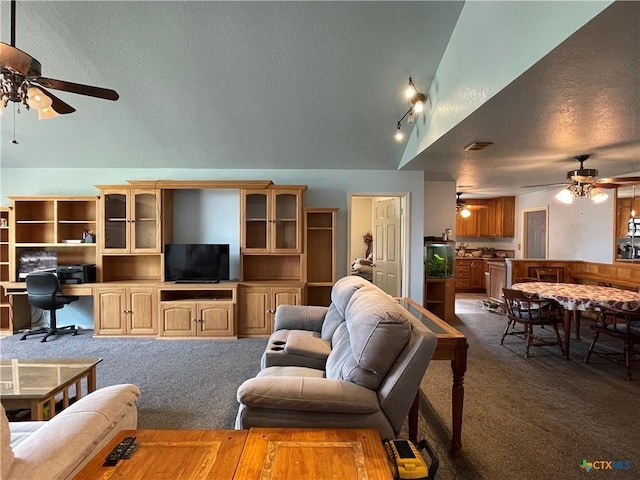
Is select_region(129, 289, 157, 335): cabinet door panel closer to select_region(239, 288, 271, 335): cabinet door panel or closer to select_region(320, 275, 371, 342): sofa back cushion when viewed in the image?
select_region(239, 288, 271, 335): cabinet door panel

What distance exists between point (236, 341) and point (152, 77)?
3.10 m

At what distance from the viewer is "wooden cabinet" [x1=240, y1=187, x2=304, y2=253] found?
464 cm

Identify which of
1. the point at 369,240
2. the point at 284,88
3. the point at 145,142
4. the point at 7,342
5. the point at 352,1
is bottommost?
the point at 7,342

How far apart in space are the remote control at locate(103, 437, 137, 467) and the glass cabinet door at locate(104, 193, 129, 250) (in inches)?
152

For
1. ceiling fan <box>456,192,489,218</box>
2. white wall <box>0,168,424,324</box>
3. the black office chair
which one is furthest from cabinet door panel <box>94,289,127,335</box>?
ceiling fan <box>456,192,489,218</box>

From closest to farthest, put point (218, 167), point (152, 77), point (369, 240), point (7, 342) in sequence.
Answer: point (152, 77)
point (7, 342)
point (218, 167)
point (369, 240)

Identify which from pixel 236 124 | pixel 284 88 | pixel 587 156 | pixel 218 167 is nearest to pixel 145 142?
pixel 218 167

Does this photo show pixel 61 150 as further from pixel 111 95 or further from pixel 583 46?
pixel 583 46

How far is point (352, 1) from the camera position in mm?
2652

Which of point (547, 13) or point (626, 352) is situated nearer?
point (547, 13)

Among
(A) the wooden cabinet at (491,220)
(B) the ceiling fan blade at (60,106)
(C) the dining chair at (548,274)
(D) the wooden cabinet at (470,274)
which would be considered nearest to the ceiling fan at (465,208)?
(A) the wooden cabinet at (491,220)

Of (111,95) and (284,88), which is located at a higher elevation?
(284,88)

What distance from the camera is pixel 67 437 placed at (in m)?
1.23

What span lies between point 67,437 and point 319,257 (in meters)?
4.00
